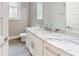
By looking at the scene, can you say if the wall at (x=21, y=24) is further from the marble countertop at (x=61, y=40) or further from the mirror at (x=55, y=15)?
the mirror at (x=55, y=15)

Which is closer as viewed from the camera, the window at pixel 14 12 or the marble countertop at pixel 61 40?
the marble countertop at pixel 61 40

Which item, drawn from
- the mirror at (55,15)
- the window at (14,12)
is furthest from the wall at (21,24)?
the mirror at (55,15)

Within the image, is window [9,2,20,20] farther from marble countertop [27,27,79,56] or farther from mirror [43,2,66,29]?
mirror [43,2,66,29]

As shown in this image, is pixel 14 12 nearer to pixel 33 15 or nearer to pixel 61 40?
pixel 33 15

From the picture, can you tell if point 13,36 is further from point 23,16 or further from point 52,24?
point 52,24

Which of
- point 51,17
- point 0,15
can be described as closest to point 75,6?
point 51,17

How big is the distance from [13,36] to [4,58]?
17.9 inches

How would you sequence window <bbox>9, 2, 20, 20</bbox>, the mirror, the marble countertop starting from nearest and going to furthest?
the marble countertop < window <bbox>9, 2, 20, 20</bbox> < the mirror

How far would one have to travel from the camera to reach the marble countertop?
0.88 metres

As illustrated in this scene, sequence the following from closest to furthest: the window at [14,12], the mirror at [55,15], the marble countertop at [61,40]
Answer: the marble countertop at [61,40]
the window at [14,12]
the mirror at [55,15]

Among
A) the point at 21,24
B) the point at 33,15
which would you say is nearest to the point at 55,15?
the point at 33,15

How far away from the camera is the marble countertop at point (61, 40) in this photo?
2.90 ft

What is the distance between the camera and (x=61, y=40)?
116cm

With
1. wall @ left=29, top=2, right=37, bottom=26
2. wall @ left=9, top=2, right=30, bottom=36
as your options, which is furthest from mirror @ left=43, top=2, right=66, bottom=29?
wall @ left=9, top=2, right=30, bottom=36
